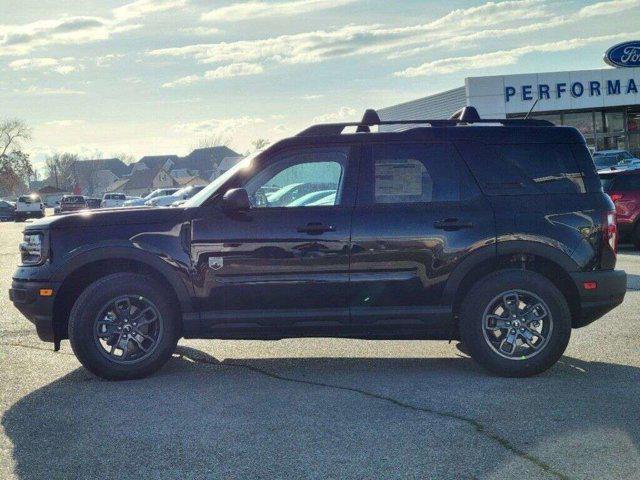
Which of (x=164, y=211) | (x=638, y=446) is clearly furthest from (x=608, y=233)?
(x=164, y=211)

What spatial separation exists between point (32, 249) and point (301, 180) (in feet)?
7.38

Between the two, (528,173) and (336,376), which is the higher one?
(528,173)

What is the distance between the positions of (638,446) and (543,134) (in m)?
2.87

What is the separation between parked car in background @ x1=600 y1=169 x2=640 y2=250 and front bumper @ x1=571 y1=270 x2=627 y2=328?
972 centimetres

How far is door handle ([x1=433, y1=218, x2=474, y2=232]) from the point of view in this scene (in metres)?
6.20

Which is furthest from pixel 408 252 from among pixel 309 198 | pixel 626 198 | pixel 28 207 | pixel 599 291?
pixel 28 207

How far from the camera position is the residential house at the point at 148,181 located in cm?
12119

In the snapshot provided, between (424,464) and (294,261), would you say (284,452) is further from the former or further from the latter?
(294,261)

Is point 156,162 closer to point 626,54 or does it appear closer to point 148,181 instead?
point 148,181

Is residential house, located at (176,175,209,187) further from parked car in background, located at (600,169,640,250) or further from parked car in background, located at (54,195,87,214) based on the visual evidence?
parked car in background, located at (600,169,640,250)

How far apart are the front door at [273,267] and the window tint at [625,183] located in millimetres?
10937

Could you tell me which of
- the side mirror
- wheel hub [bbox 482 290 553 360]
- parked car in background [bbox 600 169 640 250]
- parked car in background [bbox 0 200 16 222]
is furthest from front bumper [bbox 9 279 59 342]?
parked car in background [bbox 0 200 16 222]

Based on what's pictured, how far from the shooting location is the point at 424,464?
4223 mm

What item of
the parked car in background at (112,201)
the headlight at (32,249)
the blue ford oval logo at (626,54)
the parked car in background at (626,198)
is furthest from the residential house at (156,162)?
the headlight at (32,249)
